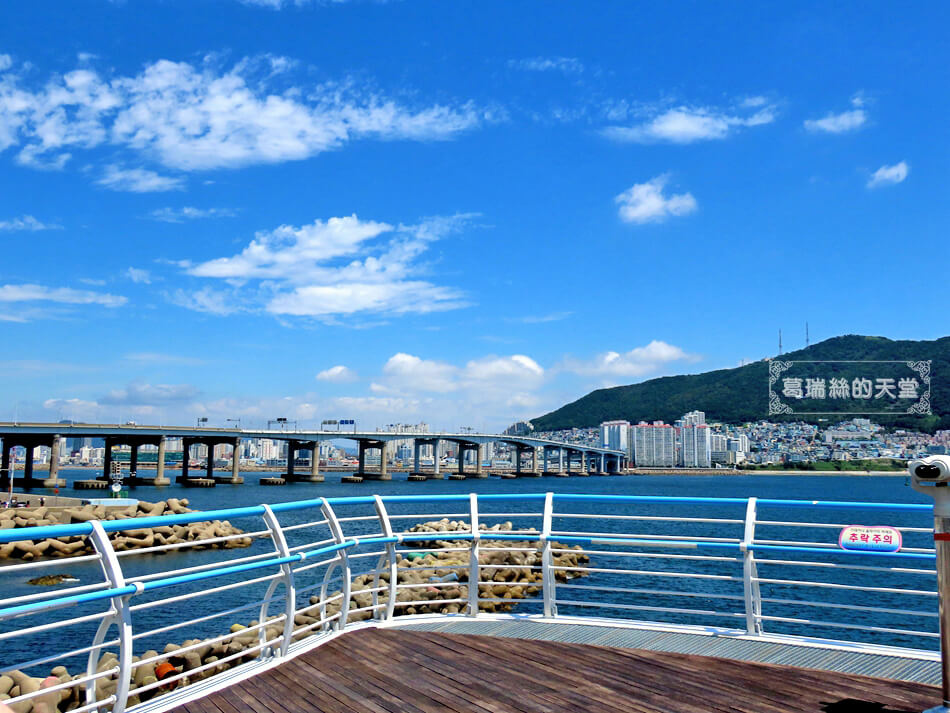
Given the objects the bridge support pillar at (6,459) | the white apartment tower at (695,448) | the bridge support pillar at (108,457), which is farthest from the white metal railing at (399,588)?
the white apartment tower at (695,448)

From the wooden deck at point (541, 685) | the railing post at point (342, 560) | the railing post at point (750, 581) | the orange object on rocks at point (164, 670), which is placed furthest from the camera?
the orange object on rocks at point (164, 670)

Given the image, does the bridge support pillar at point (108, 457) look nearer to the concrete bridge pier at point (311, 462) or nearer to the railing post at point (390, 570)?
the concrete bridge pier at point (311, 462)

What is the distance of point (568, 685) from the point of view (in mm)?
4934

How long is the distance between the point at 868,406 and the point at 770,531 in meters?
137

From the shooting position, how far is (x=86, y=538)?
34.8m

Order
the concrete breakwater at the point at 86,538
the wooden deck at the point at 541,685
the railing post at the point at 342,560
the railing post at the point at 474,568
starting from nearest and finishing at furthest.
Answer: the wooden deck at the point at 541,685 < the railing post at the point at 342,560 < the railing post at the point at 474,568 < the concrete breakwater at the point at 86,538

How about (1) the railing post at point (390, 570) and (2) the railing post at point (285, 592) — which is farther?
(1) the railing post at point (390, 570)

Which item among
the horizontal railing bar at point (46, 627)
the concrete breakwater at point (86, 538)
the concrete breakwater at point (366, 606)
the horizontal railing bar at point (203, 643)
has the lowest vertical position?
the concrete breakwater at point (86, 538)

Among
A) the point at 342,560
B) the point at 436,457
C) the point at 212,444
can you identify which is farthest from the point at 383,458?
the point at 342,560

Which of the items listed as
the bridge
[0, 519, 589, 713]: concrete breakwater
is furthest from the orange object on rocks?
the bridge

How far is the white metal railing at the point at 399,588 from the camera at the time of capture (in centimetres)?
450

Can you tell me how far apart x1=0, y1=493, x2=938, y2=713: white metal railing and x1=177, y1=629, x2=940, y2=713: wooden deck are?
365 millimetres

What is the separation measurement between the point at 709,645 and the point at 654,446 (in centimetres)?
18648

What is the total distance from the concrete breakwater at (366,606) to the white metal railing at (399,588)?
0.07 meters
